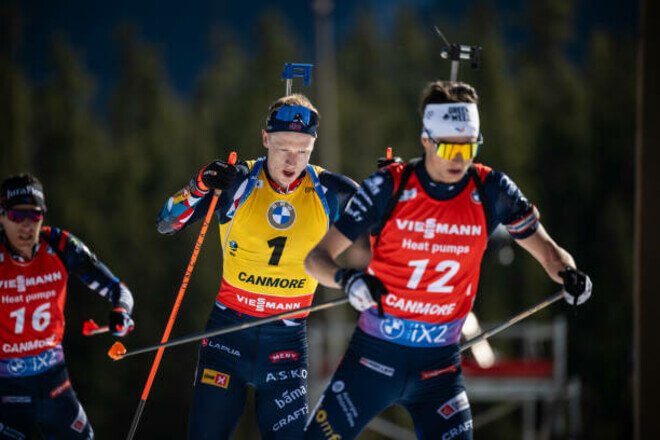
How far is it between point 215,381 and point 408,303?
1.30 m

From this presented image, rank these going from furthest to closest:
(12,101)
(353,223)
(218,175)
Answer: (12,101) < (218,175) < (353,223)

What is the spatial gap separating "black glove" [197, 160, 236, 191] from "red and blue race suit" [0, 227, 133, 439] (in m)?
1.16

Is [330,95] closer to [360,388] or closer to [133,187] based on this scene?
[133,187]

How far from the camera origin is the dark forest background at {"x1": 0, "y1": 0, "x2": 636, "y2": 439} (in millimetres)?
24219

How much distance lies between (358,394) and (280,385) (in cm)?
86

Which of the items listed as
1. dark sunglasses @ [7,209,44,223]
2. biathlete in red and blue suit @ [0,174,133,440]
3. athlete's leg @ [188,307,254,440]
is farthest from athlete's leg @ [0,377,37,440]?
athlete's leg @ [188,307,254,440]

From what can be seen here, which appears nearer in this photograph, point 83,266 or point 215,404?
point 215,404

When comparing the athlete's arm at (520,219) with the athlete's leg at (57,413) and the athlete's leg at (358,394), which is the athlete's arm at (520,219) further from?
the athlete's leg at (57,413)

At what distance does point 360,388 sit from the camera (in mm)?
4348

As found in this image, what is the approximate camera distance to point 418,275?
4.33 metres

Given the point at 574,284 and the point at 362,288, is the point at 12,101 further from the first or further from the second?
the point at 574,284

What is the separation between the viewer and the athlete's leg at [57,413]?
18.5 ft

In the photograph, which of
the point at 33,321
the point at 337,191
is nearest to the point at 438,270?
the point at 337,191

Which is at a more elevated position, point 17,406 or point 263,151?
point 17,406
